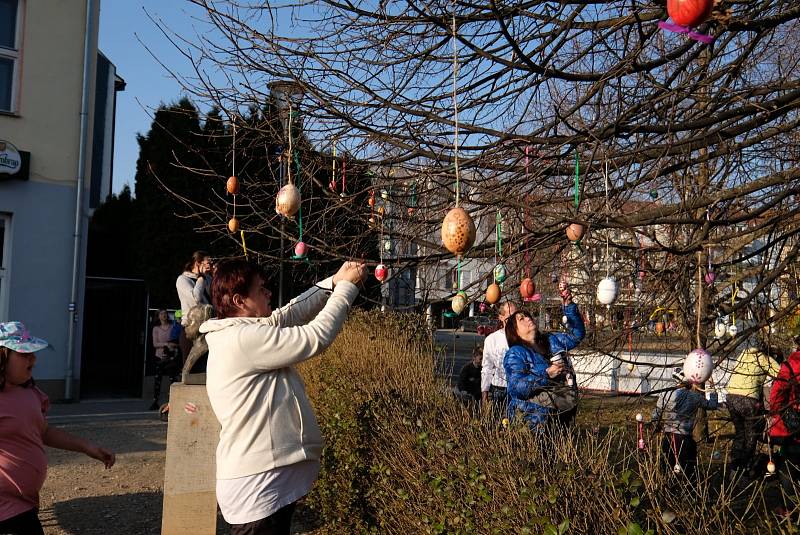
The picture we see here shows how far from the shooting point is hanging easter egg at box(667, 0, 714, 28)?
1.82 m

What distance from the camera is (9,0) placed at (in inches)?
436

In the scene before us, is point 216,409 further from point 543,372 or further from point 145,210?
point 145,210

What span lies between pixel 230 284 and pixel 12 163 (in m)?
9.88

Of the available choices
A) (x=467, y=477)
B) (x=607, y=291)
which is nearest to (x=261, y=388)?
(x=467, y=477)

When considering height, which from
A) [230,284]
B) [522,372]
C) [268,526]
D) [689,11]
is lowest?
[268,526]

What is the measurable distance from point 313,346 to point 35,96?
10.8 meters

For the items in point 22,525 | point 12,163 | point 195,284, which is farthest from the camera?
point 12,163

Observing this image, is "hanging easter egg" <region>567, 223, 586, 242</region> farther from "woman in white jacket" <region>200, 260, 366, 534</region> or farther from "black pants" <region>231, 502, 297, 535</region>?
"black pants" <region>231, 502, 297, 535</region>

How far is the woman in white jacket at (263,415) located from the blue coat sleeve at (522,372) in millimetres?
1959

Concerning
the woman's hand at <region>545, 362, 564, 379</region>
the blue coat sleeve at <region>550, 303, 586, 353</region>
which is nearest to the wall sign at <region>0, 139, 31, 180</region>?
the blue coat sleeve at <region>550, 303, 586, 353</region>

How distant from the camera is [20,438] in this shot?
3137 mm

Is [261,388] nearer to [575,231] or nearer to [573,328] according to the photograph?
[575,231]

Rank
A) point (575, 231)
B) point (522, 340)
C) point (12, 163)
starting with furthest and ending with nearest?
point (12, 163) < point (522, 340) < point (575, 231)

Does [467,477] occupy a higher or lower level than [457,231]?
lower
